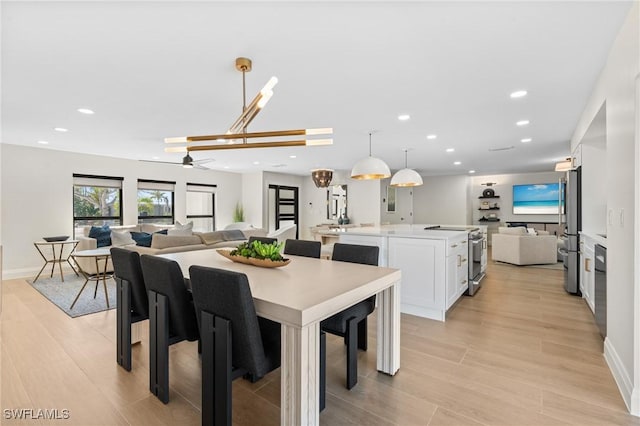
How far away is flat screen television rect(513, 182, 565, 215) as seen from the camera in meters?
9.18

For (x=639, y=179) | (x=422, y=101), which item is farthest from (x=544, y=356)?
(x=422, y=101)

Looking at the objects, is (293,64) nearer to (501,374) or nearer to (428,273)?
(428,273)

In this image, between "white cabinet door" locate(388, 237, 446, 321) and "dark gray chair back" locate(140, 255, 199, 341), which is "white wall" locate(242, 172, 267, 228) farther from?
"dark gray chair back" locate(140, 255, 199, 341)

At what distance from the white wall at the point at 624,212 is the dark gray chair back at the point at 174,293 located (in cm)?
265

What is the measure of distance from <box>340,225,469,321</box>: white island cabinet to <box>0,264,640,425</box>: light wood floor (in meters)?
0.20

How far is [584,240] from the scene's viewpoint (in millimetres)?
3764

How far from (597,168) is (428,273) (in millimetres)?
2641

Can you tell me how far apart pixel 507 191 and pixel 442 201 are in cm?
201

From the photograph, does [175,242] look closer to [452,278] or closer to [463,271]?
[452,278]

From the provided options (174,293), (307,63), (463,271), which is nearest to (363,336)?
(174,293)

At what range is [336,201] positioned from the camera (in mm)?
9461

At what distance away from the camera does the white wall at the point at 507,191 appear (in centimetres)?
932

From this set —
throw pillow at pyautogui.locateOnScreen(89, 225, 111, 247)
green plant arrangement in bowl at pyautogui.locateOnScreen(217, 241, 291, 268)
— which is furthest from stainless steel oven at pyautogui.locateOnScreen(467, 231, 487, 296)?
throw pillow at pyautogui.locateOnScreen(89, 225, 111, 247)

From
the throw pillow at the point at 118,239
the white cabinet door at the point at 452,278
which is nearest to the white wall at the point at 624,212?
the white cabinet door at the point at 452,278
